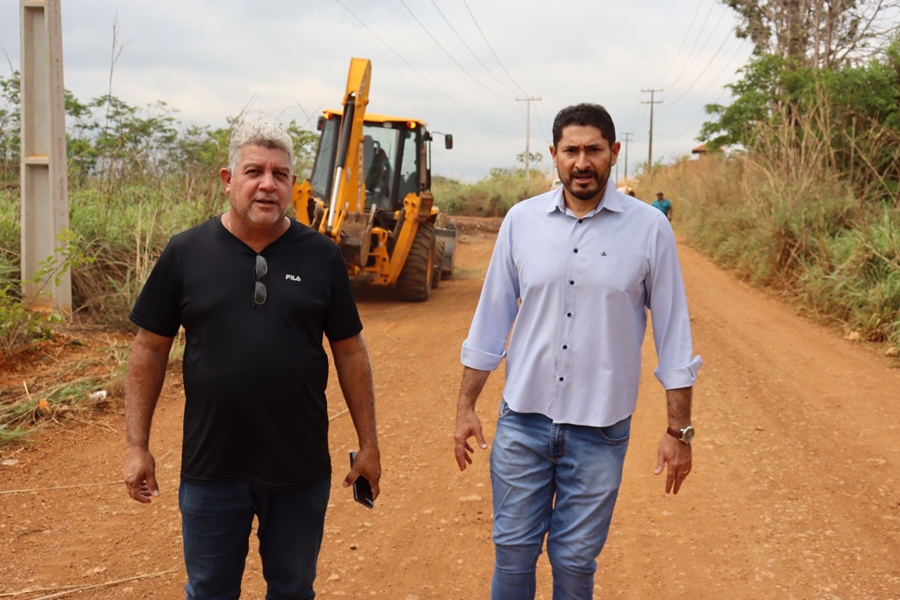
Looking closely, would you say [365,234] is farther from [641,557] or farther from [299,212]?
[641,557]

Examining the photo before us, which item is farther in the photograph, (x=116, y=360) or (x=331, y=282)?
(x=116, y=360)

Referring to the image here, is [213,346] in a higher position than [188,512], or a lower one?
higher

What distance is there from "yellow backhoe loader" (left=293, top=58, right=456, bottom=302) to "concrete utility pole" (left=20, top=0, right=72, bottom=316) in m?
3.13

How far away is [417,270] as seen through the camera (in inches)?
476

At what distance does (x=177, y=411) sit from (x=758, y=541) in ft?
14.1

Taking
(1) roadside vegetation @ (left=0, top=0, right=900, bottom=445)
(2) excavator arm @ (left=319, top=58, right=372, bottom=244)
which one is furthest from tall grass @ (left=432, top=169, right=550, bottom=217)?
(2) excavator arm @ (left=319, top=58, right=372, bottom=244)

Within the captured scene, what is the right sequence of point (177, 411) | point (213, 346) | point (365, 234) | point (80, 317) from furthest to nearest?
point (365, 234) < point (80, 317) < point (177, 411) < point (213, 346)

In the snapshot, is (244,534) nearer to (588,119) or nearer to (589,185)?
(589,185)

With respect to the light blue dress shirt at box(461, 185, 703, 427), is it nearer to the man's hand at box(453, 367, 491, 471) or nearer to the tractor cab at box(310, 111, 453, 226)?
the man's hand at box(453, 367, 491, 471)

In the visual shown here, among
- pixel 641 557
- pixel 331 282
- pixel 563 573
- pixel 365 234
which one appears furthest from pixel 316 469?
pixel 365 234

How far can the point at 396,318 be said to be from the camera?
11039 millimetres

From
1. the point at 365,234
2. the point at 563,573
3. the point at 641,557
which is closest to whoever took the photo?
the point at 563,573

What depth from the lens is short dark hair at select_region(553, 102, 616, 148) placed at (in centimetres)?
297

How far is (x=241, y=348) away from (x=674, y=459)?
151cm
